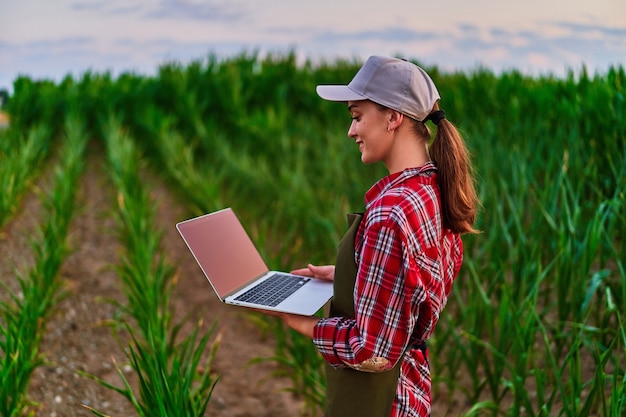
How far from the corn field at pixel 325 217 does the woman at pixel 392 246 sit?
0.55 meters

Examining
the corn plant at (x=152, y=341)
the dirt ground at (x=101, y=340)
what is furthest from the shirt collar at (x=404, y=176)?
the dirt ground at (x=101, y=340)

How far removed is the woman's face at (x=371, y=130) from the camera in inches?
53.0

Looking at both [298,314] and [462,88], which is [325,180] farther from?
[298,314]

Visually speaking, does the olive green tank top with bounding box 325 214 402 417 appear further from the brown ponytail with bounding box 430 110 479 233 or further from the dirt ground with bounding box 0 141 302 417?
the dirt ground with bounding box 0 141 302 417

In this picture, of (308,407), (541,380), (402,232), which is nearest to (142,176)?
(308,407)

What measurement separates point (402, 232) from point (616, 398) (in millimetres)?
927

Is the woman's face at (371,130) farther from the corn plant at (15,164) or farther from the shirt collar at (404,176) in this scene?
the corn plant at (15,164)

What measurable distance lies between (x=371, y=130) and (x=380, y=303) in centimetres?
34

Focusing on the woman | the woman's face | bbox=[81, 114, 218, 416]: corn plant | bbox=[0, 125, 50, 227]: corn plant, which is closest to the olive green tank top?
the woman

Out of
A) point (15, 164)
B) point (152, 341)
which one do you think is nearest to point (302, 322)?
point (152, 341)

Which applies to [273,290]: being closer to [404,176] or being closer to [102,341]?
[404,176]

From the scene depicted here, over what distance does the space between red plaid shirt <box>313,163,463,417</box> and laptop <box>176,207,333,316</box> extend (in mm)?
125

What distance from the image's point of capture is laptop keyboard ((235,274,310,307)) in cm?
151

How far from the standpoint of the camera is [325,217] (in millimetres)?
4203
